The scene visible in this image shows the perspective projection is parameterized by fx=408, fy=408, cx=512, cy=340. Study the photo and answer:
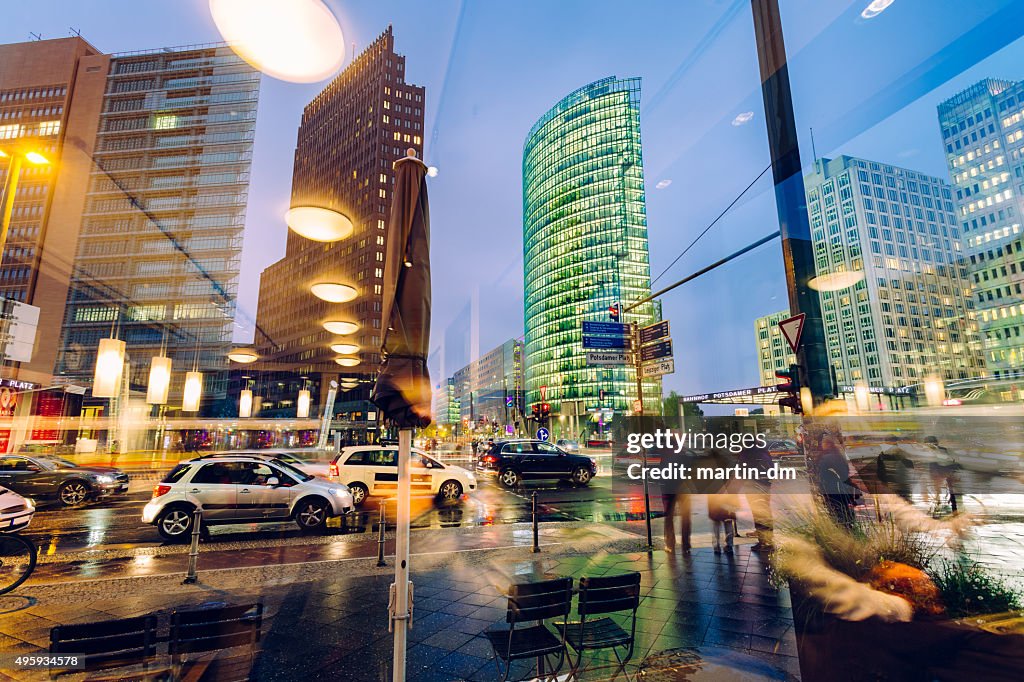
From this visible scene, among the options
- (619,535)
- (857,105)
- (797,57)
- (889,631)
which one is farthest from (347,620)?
(857,105)

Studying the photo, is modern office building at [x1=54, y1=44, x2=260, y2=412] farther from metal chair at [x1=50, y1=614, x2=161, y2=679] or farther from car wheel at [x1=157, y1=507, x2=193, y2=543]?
metal chair at [x1=50, y1=614, x2=161, y2=679]

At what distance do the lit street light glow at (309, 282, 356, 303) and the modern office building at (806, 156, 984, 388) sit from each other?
10881 millimetres

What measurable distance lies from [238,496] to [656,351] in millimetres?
12669

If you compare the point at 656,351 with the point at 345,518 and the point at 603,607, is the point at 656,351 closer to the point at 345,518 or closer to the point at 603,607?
the point at 345,518

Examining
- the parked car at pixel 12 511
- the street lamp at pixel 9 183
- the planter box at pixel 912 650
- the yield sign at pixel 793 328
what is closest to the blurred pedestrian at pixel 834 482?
the planter box at pixel 912 650

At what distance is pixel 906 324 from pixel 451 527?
146 ft

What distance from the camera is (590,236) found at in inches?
3807

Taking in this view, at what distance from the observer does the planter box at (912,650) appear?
2.86 m

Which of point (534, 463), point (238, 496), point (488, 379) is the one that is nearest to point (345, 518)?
point (238, 496)

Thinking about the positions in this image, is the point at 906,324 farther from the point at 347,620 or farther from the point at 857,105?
the point at 347,620

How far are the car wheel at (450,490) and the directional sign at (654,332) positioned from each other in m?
8.47

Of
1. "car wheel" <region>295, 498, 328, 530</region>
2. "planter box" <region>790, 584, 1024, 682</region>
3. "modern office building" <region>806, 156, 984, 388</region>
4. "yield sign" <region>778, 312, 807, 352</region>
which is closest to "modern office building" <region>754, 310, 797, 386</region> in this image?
"modern office building" <region>806, 156, 984, 388</region>

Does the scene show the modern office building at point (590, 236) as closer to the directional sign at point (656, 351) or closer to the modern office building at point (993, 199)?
the modern office building at point (993, 199)

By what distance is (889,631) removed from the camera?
10.3 ft
